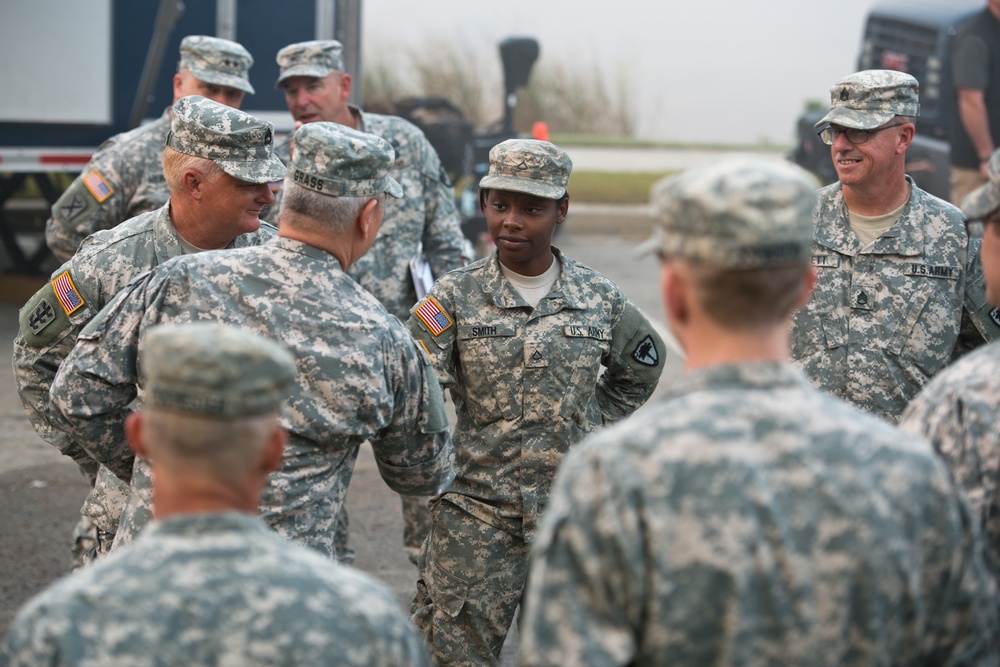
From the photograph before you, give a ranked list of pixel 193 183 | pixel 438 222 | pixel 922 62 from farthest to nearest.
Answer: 1. pixel 922 62
2. pixel 438 222
3. pixel 193 183

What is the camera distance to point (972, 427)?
241 cm

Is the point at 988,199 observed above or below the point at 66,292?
above

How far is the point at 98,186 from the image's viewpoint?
18.4 feet

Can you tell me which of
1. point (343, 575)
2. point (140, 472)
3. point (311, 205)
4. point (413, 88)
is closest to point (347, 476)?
point (140, 472)

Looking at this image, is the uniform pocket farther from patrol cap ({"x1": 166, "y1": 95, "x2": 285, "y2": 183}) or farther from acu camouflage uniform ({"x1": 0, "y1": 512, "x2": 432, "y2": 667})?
acu camouflage uniform ({"x1": 0, "y1": 512, "x2": 432, "y2": 667})

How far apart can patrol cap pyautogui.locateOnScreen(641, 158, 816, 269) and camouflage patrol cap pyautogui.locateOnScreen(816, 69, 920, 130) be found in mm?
2424

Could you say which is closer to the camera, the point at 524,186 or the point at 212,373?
the point at 212,373

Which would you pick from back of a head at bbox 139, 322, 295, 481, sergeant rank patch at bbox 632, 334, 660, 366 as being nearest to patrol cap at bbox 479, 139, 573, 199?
sergeant rank patch at bbox 632, 334, 660, 366

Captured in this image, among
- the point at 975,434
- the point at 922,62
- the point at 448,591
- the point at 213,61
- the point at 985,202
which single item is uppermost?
the point at 985,202

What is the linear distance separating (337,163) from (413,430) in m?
0.70

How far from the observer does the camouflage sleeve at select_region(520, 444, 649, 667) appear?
1.97 metres

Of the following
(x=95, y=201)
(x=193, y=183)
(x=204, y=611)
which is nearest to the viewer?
(x=204, y=611)

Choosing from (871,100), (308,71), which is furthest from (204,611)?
(308,71)

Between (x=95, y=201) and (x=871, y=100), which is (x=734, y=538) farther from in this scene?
(x=95, y=201)
